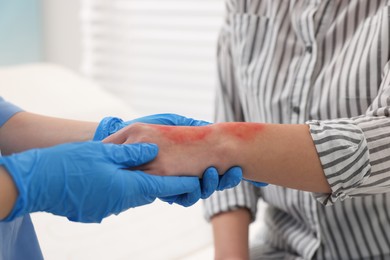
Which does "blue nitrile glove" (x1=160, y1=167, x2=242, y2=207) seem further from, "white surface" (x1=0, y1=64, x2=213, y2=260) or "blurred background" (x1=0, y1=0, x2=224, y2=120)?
"blurred background" (x1=0, y1=0, x2=224, y2=120)

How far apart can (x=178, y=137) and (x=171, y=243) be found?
0.59m

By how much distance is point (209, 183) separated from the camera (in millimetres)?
887

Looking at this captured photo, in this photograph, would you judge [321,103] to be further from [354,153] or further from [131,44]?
[131,44]

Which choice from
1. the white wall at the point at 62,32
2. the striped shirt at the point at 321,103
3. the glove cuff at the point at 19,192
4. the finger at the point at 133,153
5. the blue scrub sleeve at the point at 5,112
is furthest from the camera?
the white wall at the point at 62,32

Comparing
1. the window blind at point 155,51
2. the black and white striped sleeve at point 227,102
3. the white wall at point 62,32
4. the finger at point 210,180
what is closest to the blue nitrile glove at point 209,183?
the finger at point 210,180

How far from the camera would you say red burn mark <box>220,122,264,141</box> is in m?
0.92

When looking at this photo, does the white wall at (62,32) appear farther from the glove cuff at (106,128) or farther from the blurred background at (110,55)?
A: the glove cuff at (106,128)

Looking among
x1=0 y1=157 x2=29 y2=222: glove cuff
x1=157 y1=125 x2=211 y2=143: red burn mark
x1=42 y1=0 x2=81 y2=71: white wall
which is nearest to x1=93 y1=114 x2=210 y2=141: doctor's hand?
x1=157 y1=125 x2=211 y2=143: red burn mark

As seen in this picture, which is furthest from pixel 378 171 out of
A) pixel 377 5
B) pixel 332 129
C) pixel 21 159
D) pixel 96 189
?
pixel 21 159

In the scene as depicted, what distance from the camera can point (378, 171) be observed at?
36.7 inches

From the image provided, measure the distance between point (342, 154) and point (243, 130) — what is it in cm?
17

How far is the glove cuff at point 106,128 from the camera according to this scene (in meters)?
1.07

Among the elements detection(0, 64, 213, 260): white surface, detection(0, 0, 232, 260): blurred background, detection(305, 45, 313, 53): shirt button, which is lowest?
detection(0, 64, 213, 260): white surface

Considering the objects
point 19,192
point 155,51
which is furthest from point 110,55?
point 19,192
